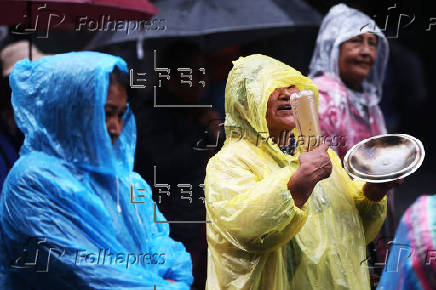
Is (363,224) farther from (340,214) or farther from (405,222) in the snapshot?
(405,222)

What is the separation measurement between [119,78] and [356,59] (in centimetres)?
151

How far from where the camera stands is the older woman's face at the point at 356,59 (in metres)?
5.16

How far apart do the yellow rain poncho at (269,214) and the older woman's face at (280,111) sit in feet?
0.12

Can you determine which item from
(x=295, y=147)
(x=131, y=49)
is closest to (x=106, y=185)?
(x=295, y=147)

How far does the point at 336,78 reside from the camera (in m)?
5.12

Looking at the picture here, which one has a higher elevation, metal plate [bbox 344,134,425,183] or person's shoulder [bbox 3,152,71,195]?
metal plate [bbox 344,134,425,183]

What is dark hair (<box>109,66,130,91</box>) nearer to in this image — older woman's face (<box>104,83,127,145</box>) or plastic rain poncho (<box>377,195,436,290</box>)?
older woman's face (<box>104,83,127,145</box>)

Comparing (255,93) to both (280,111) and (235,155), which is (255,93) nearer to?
(280,111)

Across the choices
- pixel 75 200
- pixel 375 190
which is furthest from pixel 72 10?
pixel 375 190

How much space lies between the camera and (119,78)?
13.9ft

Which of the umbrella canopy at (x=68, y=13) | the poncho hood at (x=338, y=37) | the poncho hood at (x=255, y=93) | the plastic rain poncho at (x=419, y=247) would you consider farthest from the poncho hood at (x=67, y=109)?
the plastic rain poncho at (x=419, y=247)

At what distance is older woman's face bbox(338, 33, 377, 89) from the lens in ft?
16.9

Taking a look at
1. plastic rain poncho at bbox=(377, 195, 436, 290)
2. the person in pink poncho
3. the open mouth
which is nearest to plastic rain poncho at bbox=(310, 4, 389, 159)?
the person in pink poncho

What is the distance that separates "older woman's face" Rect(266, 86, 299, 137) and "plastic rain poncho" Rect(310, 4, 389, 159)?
3.94 feet
